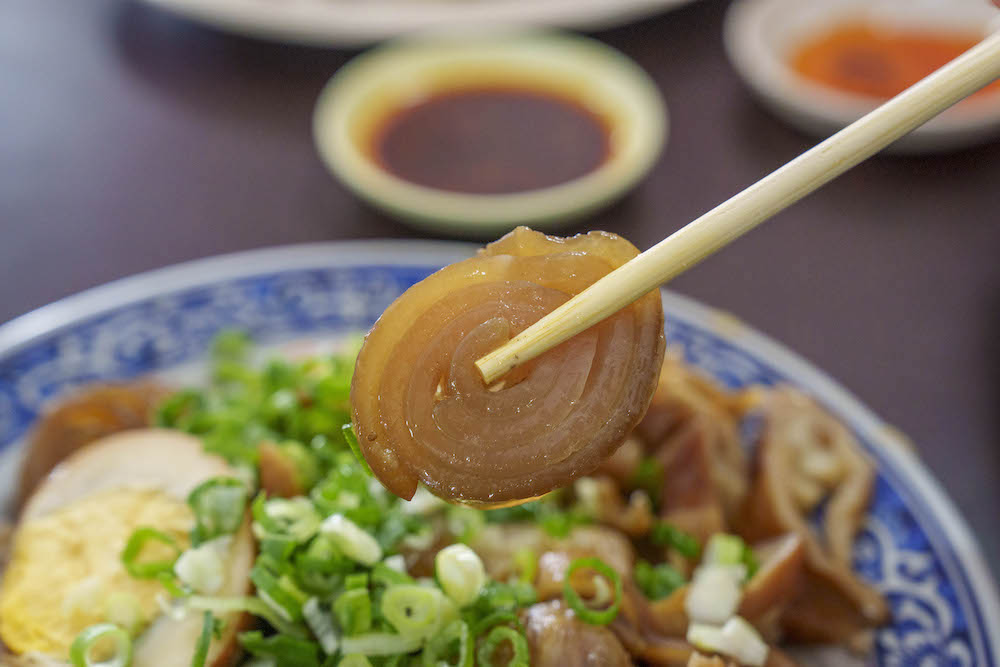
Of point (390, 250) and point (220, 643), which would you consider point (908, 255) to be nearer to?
point (390, 250)

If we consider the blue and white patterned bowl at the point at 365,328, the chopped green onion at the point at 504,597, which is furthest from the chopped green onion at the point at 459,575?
the blue and white patterned bowl at the point at 365,328

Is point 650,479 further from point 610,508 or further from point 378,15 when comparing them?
point 378,15

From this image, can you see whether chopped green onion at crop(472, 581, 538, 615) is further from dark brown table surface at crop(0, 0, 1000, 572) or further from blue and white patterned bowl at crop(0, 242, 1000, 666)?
dark brown table surface at crop(0, 0, 1000, 572)

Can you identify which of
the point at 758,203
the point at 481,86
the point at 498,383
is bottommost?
the point at 481,86

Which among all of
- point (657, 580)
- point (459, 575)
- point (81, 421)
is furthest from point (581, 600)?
point (81, 421)

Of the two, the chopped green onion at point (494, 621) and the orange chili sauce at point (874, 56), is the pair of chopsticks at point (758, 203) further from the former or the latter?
the orange chili sauce at point (874, 56)

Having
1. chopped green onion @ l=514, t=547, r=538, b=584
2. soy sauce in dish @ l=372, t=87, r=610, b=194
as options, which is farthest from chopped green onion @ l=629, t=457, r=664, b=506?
soy sauce in dish @ l=372, t=87, r=610, b=194

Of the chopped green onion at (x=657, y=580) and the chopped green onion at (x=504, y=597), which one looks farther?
the chopped green onion at (x=657, y=580)
